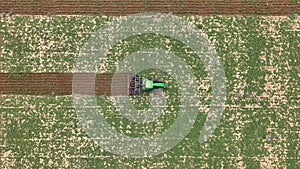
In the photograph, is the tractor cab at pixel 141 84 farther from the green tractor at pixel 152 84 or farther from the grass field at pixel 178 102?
the grass field at pixel 178 102

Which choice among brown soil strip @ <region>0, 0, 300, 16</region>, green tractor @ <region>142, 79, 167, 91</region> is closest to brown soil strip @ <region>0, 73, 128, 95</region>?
green tractor @ <region>142, 79, 167, 91</region>

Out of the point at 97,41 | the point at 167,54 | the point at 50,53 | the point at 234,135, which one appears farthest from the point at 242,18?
the point at 50,53

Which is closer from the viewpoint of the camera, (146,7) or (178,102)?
(178,102)

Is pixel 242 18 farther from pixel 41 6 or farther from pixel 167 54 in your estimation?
pixel 41 6

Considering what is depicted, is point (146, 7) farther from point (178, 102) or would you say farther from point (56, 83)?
point (56, 83)

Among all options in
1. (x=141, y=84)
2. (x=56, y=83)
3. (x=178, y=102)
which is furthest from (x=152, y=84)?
(x=56, y=83)
